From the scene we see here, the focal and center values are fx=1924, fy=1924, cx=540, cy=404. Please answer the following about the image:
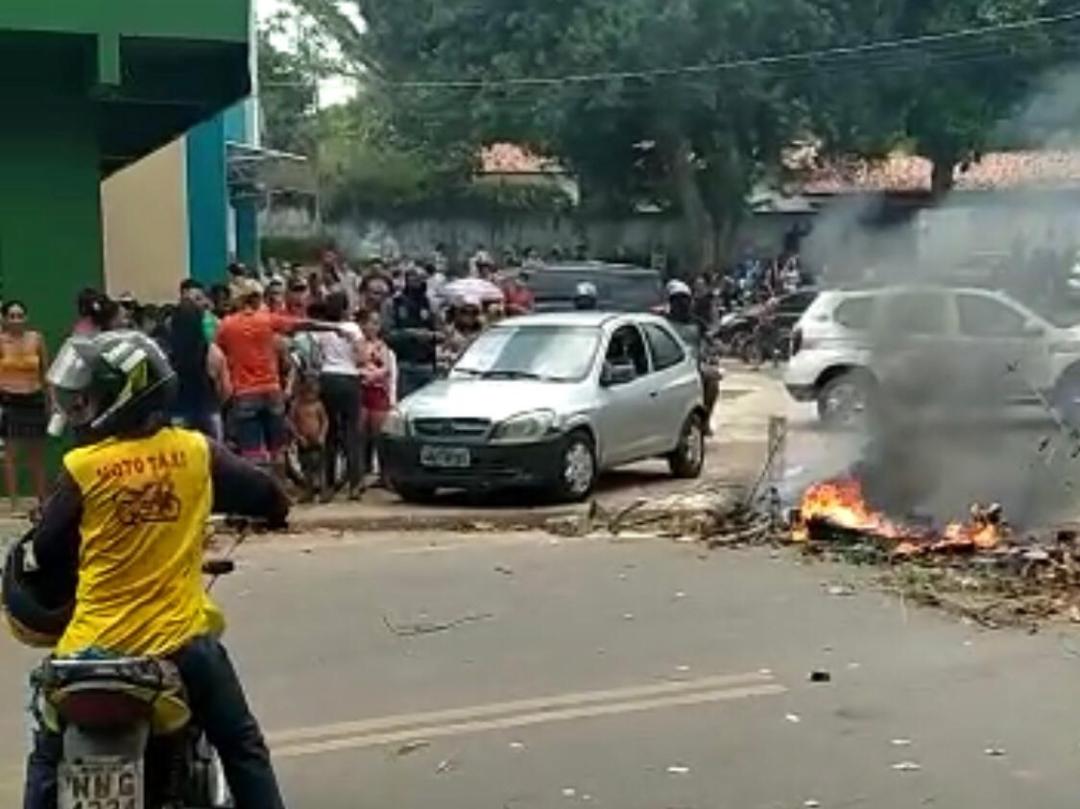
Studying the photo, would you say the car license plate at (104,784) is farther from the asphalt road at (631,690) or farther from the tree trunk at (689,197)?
the tree trunk at (689,197)

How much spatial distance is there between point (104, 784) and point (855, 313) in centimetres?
1706

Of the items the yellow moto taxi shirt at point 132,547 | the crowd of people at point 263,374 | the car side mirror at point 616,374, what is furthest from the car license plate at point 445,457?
the yellow moto taxi shirt at point 132,547

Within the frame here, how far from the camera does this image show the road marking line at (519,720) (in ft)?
23.9

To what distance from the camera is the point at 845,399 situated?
2030cm

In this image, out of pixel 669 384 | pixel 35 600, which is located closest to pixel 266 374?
pixel 669 384

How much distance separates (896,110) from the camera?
40469 mm

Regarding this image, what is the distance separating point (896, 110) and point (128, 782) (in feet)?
124

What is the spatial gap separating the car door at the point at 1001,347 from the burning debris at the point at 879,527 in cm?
252

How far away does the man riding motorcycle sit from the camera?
4.53 meters

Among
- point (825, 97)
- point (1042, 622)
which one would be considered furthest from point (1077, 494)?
A: point (825, 97)

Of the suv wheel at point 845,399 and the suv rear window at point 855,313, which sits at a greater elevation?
the suv rear window at point 855,313

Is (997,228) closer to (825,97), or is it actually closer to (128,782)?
(128,782)

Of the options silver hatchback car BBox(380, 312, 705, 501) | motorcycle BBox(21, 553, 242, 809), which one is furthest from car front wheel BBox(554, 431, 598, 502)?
motorcycle BBox(21, 553, 242, 809)

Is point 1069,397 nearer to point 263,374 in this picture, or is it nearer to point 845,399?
point 845,399
